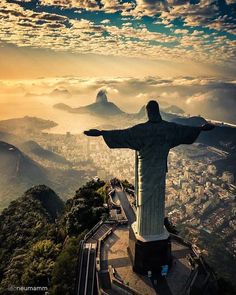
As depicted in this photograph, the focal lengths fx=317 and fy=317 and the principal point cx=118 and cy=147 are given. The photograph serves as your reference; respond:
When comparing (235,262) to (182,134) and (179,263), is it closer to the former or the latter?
(179,263)

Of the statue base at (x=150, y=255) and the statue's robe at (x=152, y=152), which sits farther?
the statue base at (x=150, y=255)

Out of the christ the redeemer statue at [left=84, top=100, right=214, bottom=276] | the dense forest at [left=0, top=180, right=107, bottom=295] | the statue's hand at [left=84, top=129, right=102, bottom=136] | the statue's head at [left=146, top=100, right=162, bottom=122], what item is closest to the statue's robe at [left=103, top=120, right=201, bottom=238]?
the christ the redeemer statue at [left=84, top=100, right=214, bottom=276]

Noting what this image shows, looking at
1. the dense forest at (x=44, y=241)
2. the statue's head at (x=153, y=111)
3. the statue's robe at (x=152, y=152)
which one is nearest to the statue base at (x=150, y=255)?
the statue's robe at (x=152, y=152)

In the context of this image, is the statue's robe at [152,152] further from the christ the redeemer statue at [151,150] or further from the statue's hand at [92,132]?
the statue's hand at [92,132]

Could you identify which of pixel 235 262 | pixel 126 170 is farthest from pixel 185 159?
pixel 235 262

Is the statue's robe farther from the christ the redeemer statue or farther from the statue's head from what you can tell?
the statue's head

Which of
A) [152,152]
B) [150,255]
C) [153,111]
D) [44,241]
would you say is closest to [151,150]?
[152,152]

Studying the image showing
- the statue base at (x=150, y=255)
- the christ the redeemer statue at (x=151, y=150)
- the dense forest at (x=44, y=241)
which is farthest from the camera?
the dense forest at (x=44, y=241)

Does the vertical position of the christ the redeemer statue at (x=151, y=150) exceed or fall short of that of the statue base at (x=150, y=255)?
it exceeds it

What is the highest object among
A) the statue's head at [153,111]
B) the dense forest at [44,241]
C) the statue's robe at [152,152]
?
the statue's head at [153,111]
